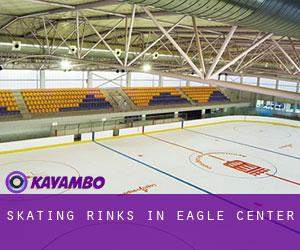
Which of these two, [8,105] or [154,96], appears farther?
[154,96]

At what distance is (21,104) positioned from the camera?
22.4 m

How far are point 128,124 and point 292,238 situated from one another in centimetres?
1797

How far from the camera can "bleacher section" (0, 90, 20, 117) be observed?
20.8 metres

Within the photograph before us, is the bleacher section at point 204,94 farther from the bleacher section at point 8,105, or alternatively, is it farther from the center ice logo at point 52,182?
the center ice logo at point 52,182

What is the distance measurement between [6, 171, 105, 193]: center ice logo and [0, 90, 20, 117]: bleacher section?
861 centimetres

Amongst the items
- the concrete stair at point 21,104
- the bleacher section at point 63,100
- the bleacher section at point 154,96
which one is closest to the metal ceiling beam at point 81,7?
the concrete stair at point 21,104

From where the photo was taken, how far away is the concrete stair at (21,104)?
21.1m

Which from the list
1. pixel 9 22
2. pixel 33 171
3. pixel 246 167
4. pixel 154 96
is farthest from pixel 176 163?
pixel 154 96

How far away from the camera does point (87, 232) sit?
890 cm

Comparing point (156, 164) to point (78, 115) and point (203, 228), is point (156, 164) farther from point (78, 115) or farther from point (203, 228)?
point (78, 115)

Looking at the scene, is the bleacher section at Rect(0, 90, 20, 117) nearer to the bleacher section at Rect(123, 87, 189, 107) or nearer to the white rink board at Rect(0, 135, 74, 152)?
the white rink board at Rect(0, 135, 74, 152)

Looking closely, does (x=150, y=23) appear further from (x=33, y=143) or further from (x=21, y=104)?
(x=21, y=104)

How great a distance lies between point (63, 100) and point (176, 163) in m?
13.1

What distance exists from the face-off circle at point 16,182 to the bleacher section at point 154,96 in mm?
16313
